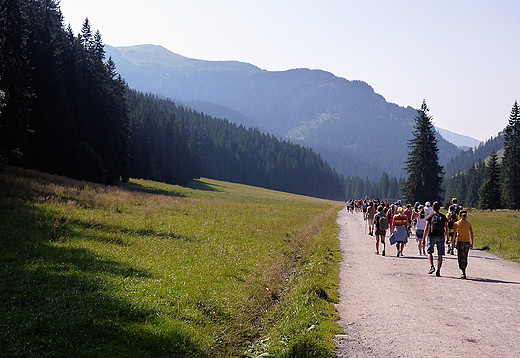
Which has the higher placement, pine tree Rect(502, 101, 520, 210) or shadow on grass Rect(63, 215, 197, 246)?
pine tree Rect(502, 101, 520, 210)

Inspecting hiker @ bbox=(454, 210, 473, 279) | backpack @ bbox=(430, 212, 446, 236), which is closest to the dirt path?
hiker @ bbox=(454, 210, 473, 279)

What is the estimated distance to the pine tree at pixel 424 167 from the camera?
56094 mm

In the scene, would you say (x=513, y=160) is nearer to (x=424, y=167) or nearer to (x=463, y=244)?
(x=424, y=167)

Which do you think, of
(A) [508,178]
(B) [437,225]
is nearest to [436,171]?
(A) [508,178]

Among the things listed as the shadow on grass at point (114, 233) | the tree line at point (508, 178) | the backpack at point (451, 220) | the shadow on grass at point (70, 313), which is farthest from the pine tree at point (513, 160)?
the shadow on grass at point (70, 313)

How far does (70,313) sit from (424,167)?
58258 millimetres

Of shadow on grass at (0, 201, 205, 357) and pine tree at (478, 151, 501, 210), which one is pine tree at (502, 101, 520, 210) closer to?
pine tree at (478, 151, 501, 210)

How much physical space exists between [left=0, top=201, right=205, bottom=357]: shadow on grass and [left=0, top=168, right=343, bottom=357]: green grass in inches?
0.8

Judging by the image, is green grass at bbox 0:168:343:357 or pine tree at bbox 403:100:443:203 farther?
pine tree at bbox 403:100:443:203

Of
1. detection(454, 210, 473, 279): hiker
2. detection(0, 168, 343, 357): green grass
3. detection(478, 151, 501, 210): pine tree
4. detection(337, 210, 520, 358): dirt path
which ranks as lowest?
detection(0, 168, 343, 357): green grass

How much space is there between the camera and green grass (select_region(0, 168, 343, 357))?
245 inches

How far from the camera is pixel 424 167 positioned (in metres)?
56.4

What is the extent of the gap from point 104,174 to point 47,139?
10.9m

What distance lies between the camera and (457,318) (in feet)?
25.0
